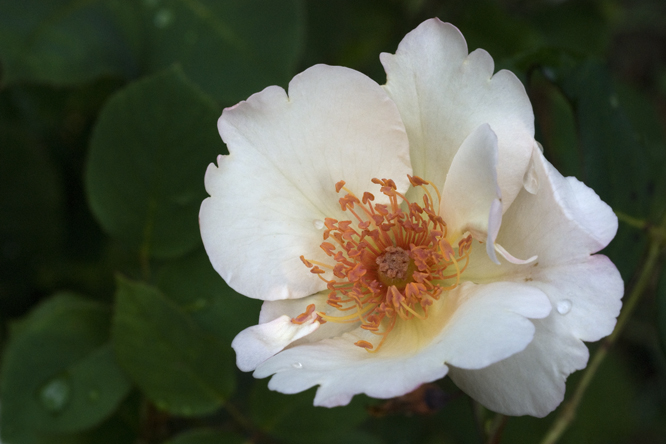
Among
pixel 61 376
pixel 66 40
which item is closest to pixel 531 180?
pixel 61 376

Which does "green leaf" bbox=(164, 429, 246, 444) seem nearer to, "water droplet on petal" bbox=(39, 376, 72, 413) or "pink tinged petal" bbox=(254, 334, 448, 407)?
"water droplet on petal" bbox=(39, 376, 72, 413)

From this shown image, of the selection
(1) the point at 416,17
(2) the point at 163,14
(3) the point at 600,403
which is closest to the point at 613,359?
(3) the point at 600,403

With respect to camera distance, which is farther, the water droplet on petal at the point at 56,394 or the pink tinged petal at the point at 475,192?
the water droplet on petal at the point at 56,394

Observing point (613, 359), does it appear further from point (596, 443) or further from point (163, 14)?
point (163, 14)

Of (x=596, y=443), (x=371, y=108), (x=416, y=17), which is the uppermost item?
(x=371, y=108)

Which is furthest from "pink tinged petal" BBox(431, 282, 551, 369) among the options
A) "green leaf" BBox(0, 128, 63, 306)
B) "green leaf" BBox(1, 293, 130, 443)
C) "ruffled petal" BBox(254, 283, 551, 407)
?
"green leaf" BBox(0, 128, 63, 306)

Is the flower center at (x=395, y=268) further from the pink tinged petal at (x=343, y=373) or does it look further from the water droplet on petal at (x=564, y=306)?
the water droplet on petal at (x=564, y=306)

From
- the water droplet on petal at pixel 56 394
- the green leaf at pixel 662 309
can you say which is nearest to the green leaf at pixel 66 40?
the water droplet on petal at pixel 56 394
